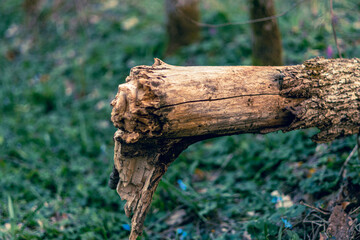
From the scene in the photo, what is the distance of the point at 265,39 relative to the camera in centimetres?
321

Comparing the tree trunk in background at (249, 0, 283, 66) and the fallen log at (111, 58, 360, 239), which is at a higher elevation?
the tree trunk in background at (249, 0, 283, 66)

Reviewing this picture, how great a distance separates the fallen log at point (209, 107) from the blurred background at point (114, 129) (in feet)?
1.97

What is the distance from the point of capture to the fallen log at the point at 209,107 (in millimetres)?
1618

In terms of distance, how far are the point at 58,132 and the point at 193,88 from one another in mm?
2793

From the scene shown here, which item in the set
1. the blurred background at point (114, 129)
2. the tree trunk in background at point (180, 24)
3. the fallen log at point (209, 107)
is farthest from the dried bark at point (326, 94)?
the tree trunk in background at point (180, 24)

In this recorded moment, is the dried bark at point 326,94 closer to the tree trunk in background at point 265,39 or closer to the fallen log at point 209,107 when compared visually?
the fallen log at point 209,107

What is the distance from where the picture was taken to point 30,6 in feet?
21.2

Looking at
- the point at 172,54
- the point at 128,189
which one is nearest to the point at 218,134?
the point at 128,189

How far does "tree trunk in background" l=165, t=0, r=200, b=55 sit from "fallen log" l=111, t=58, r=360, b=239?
10.2 feet

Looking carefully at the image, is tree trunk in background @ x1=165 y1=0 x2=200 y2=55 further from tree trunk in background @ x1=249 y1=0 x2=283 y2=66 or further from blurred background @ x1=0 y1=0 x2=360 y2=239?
tree trunk in background @ x1=249 y1=0 x2=283 y2=66

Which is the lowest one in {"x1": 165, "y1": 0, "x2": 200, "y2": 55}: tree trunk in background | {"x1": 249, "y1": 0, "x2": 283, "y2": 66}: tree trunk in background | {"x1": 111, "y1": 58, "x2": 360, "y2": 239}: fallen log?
{"x1": 111, "y1": 58, "x2": 360, "y2": 239}: fallen log

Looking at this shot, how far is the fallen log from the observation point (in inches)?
63.7

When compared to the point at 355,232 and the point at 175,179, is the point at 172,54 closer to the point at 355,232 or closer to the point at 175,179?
the point at 175,179

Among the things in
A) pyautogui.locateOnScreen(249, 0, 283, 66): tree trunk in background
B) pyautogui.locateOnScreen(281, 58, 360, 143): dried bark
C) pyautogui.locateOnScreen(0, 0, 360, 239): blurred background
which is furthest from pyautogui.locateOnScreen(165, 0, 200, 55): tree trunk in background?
pyautogui.locateOnScreen(281, 58, 360, 143): dried bark
